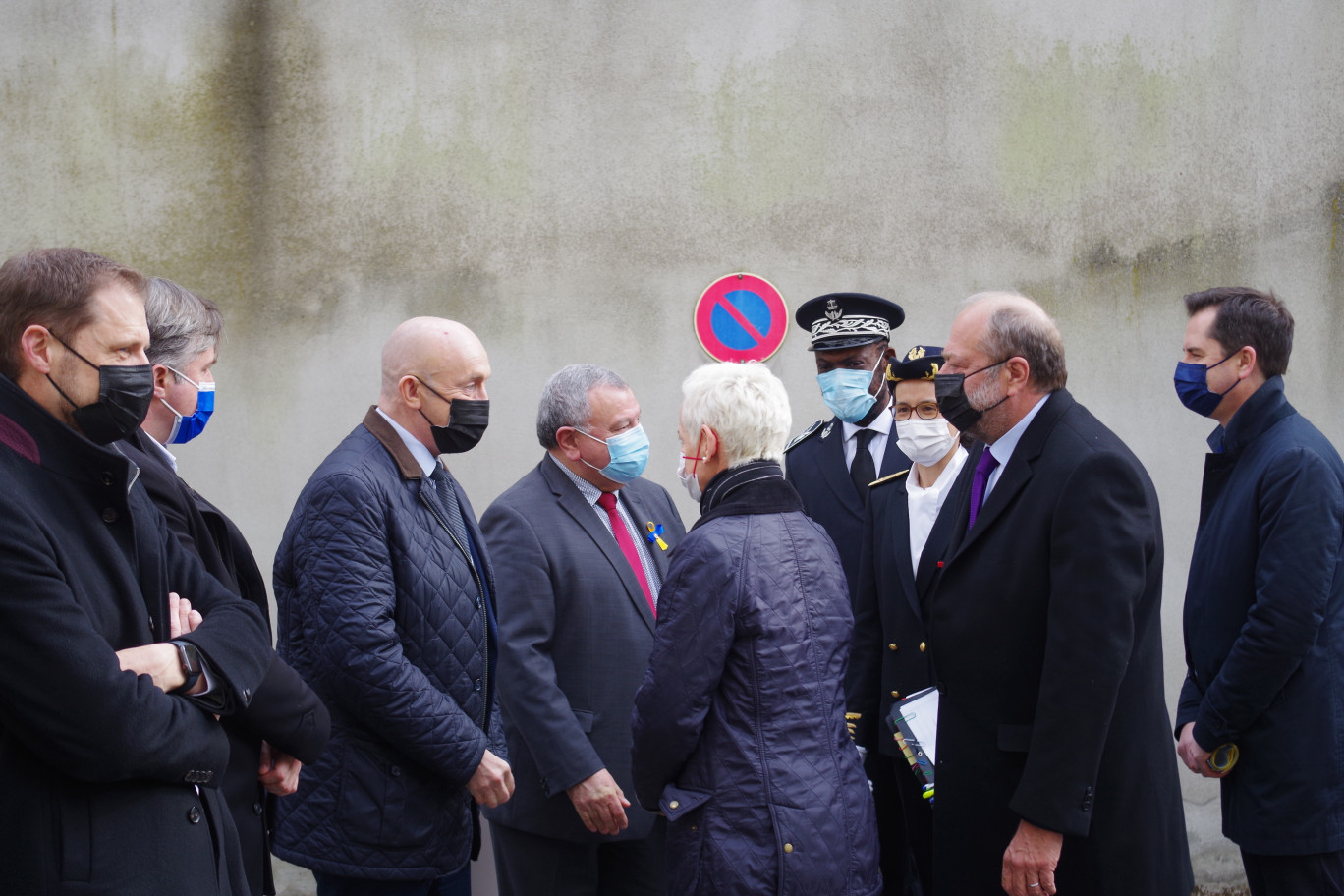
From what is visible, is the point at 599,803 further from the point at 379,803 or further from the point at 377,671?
the point at 377,671

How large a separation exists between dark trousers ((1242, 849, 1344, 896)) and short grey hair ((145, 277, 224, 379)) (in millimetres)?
3212

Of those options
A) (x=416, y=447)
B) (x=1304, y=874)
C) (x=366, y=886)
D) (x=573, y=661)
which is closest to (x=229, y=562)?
(x=416, y=447)

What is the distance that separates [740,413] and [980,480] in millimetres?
677

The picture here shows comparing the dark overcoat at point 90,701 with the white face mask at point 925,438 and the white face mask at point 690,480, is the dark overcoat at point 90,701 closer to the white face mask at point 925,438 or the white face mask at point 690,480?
the white face mask at point 690,480

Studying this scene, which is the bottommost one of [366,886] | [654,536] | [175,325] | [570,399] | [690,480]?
[366,886]

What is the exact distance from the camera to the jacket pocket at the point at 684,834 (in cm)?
242

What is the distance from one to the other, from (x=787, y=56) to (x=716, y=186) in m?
0.69

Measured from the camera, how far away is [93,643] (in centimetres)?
167

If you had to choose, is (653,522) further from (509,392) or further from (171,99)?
(171,99)

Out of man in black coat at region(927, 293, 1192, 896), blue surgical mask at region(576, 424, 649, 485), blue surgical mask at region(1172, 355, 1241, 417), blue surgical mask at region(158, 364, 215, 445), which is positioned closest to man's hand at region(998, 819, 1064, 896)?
man in black coat at region(927, 293, 1192, 896)

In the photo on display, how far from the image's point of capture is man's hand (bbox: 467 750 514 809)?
2.81 m

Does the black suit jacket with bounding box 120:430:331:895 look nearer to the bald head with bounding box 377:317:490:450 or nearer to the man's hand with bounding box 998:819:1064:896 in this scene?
the bald head with bounding box 377:317:490:450

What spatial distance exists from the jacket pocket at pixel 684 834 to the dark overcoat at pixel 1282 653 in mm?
1614

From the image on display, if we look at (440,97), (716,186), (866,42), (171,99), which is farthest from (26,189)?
(866,42)
